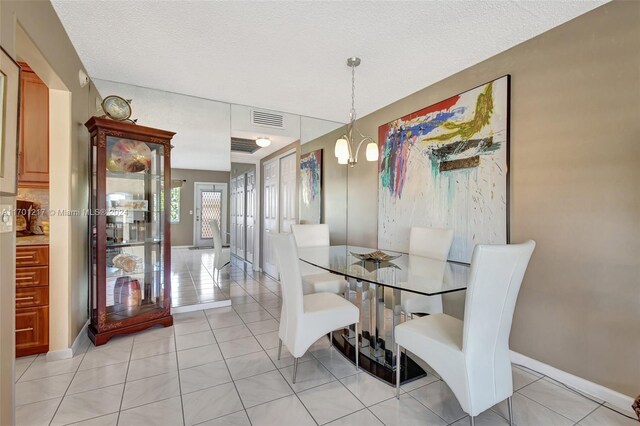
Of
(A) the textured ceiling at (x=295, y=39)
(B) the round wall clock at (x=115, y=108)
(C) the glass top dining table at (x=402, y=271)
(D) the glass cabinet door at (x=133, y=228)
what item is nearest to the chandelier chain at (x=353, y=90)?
(A) the textured ceiling at (x=295, y=39)

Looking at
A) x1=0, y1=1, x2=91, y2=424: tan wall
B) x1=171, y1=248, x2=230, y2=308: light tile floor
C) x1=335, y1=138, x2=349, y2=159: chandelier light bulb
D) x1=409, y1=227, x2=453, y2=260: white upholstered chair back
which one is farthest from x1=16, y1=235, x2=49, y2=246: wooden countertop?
x1=409, y1=227, x2=453, y2=260: white upholstered chair back

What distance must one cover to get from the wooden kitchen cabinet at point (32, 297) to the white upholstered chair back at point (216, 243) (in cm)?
172

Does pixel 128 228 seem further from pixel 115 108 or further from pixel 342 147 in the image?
pixel 342 147

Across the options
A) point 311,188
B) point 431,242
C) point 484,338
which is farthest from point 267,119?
point 484,338

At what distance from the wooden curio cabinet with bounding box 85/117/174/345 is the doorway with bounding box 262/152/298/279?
1.72 m

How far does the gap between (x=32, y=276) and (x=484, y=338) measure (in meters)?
3.18

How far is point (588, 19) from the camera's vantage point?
1.94 meters

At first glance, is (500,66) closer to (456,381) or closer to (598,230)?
(598,230)

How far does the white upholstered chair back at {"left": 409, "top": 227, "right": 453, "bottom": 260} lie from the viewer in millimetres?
2656

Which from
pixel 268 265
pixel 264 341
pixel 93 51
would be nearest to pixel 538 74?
pixel 264 341

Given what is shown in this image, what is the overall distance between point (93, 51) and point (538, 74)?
3617 millimetres

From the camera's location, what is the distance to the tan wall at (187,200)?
338 cm

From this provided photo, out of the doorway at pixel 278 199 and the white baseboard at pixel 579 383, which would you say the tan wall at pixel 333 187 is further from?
the white baseboard at pixel 579 383

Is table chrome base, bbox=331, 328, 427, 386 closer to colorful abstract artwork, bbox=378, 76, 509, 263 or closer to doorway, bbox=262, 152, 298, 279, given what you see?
colorful abstract artwork, bbox=378, 76, 509, 263
